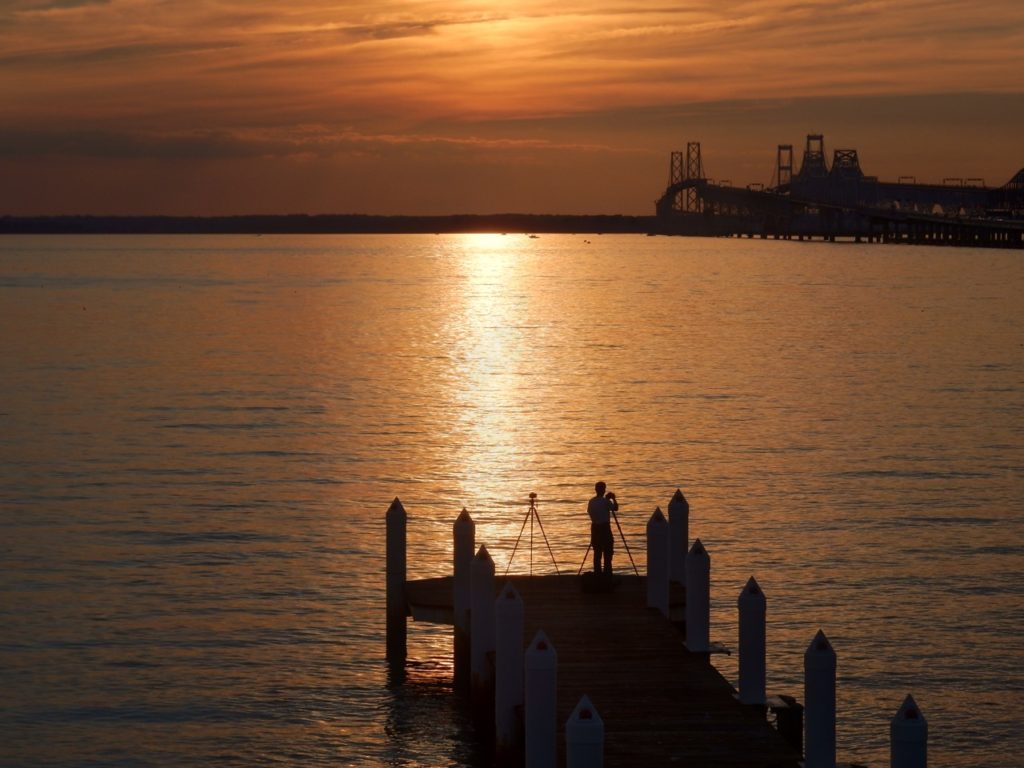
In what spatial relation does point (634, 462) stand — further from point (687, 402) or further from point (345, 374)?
point (345, 374)

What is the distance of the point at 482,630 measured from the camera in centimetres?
1898

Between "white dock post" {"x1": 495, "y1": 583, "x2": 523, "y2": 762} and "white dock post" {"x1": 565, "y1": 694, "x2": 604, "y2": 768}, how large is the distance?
2.95 meters

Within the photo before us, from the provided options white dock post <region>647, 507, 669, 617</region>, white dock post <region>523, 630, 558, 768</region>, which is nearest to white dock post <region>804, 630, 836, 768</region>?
white dock post <region>523, 630, 558, 768</region>

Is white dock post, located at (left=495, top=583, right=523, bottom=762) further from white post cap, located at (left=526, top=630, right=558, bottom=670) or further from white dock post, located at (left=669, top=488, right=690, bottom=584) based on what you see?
white dock post, located at (left=669, top=488, right=690, bottom=584)

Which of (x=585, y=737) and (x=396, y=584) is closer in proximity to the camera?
(x=585, y=737)

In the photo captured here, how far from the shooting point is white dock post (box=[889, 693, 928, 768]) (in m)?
13.3

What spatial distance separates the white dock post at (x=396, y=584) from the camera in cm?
2186

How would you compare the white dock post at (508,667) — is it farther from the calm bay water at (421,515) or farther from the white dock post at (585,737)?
the white dock post at (585,737)

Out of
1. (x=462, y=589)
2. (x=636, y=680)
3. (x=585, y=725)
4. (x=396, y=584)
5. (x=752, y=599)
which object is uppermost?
(x=752, y=599)

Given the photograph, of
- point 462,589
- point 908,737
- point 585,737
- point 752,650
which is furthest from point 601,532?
point 908,737

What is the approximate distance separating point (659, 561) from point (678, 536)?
4.92 ft

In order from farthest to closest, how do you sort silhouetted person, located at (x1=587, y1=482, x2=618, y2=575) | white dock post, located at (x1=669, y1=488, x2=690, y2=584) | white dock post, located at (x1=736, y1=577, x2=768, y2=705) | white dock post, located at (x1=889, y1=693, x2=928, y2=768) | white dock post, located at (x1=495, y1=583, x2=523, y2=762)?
white dock post, located at (x1=669, y1=488, x2=690, y2=584)
silhouetted person, located at (x1=587, y1=482, x2=618, y2=575)
white dock post, located at (x1=736, y1=577, x2=768, y2=705)
white dock post, located at (x1=495, y1=583, x2=523, y2=762)
white dock post, located at (x1=889, y1=693, x2=928, y2=768)

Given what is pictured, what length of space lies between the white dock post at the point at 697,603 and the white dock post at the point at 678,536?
202cm

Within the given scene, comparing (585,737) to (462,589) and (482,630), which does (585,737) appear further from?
(462,589)
